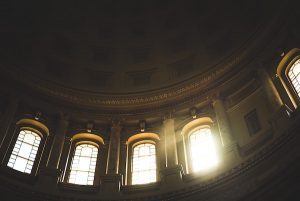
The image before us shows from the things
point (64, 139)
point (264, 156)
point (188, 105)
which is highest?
point (188, 105)

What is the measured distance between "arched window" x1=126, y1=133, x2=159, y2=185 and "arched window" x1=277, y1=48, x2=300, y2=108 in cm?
768

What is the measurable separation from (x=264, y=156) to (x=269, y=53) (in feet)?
24.2

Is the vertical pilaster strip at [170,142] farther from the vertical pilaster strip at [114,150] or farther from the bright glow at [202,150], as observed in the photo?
the vertical pilaster strip at [114,150]

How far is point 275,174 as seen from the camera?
18.8 metres

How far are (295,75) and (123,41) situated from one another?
15100 mm

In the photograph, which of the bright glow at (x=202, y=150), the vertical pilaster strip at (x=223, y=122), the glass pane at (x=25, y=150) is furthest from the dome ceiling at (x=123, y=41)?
the glass pane at (x=25, y=150)

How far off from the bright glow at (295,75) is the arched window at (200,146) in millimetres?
4908

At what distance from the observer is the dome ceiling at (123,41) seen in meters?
30.0

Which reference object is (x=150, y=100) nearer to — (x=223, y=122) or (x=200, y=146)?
(x=200, y=146)

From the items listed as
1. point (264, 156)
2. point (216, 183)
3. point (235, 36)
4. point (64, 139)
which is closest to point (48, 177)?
point (64, 139)

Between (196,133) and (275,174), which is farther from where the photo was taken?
(196,133)

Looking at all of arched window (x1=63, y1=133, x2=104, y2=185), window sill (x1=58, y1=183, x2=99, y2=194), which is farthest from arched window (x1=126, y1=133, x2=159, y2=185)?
window sill (x1=58, y1=183, x2=99, y2=194)

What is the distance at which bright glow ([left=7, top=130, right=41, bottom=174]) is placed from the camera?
23891 mm

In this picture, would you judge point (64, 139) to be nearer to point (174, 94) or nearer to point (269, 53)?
point (174, 94)
